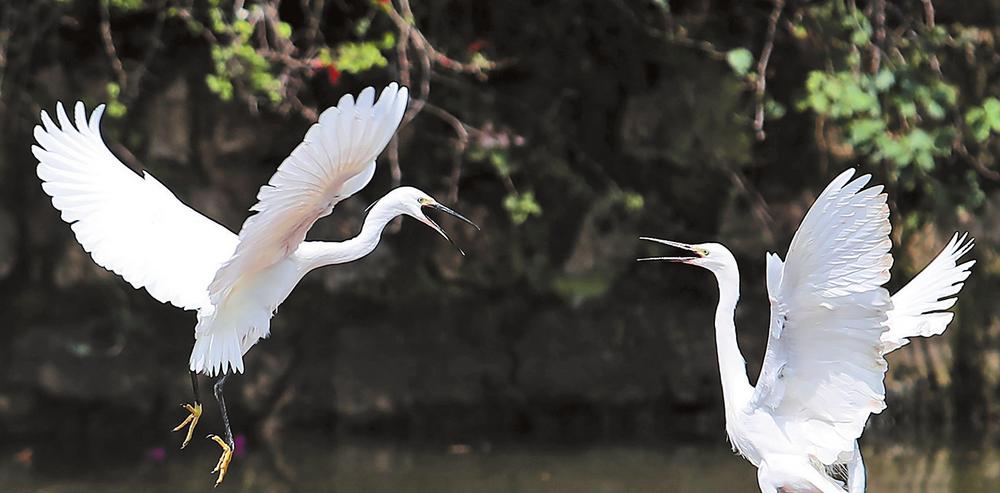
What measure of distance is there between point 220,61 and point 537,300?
189cm

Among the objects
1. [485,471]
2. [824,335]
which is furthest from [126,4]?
[824,335]

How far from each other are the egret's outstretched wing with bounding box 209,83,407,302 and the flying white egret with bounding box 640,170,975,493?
0.89 meters

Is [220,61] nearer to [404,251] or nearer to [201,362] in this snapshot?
[404,251]

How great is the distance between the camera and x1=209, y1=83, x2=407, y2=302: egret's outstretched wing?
2975 millimetres

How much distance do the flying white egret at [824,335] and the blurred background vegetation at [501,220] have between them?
2.24 metres

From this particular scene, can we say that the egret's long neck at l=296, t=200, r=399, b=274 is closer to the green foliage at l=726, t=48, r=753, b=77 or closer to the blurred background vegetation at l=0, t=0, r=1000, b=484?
the blurred background vegetation at l=0, t=0, r=1000, b=484

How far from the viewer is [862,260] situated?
10.5 ft

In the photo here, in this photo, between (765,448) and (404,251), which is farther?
(404,251)

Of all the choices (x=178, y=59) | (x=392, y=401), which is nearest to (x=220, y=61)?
(x=178, y=59)

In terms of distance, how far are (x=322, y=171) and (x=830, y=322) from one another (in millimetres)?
1169


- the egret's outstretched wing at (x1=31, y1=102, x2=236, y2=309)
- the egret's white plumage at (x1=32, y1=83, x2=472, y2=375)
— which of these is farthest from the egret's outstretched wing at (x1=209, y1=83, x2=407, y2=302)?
the egret's outstretched wing at (x1=31, y1=102, x2=236, y2=309)

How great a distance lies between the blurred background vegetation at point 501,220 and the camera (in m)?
6.32

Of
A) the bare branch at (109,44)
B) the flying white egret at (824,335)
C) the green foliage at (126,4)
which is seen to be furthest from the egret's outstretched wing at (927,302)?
the green foliage at (126,4)

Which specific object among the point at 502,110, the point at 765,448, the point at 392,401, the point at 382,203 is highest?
the point at 382,203
